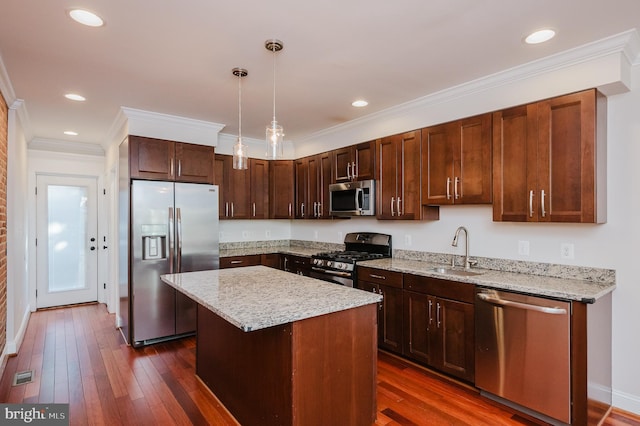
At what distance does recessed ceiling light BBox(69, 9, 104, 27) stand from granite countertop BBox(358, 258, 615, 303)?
9.45 ft

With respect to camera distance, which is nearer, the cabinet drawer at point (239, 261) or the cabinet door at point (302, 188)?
the cabinet drawer at point (239, 261)

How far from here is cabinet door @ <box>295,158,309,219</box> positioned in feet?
16.3

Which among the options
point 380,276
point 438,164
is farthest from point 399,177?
point 380,276

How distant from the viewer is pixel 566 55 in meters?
2.48

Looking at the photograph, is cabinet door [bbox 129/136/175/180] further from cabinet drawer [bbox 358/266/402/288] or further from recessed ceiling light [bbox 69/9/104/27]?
cabinet drawer [bbox 358/266/402/288]

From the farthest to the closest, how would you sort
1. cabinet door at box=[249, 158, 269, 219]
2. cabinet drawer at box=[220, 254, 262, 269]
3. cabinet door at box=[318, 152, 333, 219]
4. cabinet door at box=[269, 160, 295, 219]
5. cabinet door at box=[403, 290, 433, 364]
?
cabinet door at box=[269, 160, 295, 219]
cabinet door at box=[249, 158, 269, 219]
cabinet door at box=[318, 152, 333, 219]
cabinet drawer at box=[220, 254, 262, 269]
cabinet door at box=[403, 290, 433, 364]

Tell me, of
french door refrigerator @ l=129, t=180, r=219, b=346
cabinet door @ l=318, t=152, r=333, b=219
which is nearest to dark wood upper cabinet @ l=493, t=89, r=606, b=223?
cabinet door @ l=318, t=152, r=333, b=219

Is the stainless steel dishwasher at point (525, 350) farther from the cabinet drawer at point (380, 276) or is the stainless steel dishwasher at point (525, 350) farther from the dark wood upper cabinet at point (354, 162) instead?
the dark wood upper cabinet at point (354, 162)

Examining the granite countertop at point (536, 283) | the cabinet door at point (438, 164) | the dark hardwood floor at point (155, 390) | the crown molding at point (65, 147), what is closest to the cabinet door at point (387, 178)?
the cabinet door at point (438, 164)

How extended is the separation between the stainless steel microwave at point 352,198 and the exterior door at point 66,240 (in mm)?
3953

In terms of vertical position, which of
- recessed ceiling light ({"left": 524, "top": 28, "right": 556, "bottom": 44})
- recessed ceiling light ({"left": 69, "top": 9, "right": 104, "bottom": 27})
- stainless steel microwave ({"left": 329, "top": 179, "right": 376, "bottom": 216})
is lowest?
stainless steel microwave ({"left": 329, "top": 179, "right": 376, "bottom": 216})

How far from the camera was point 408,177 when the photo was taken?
3.57 metres

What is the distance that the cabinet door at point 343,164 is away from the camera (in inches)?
168

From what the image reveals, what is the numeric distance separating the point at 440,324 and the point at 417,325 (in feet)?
0.78
